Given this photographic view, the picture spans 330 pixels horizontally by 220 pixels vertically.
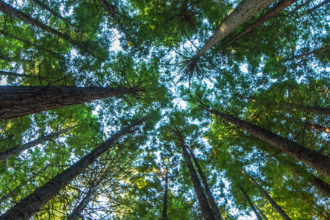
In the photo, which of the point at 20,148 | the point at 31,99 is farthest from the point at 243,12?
the point at 20,148

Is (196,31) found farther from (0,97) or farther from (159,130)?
(0,97)

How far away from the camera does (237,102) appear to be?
9266mm

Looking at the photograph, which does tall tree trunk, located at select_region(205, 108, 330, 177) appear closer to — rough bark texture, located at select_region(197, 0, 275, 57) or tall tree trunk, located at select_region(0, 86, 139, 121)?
rough bark texture, located at select_region(197, 0, 275, 57)

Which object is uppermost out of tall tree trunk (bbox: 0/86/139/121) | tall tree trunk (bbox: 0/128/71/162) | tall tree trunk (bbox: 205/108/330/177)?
tall tree trunk (bbox: 0/128/71/162)

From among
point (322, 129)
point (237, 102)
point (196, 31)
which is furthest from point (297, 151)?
point (196, 31)

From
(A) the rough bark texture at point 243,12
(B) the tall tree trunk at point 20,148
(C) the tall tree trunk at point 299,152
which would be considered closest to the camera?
(C) the tall tree trunk at point 299,152

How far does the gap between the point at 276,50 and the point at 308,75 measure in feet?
6.81

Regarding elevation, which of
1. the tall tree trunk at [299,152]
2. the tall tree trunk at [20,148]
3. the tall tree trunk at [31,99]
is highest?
the tall tree trunk at [20,148]

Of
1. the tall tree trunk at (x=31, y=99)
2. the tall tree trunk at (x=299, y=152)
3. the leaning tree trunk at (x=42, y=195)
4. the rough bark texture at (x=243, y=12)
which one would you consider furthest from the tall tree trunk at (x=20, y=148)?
the tall tree trunk at (x=299, y=152)

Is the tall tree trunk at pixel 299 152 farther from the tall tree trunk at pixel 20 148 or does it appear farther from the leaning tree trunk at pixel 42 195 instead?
the tall tree trunk at pixel 20 148

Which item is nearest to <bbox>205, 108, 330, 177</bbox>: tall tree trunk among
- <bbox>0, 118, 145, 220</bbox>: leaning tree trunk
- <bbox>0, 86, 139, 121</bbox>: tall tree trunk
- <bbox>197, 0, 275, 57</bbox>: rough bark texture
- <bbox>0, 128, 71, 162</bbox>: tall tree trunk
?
<bbox>197, 0, 275, 57</bbox>: rough bark texture

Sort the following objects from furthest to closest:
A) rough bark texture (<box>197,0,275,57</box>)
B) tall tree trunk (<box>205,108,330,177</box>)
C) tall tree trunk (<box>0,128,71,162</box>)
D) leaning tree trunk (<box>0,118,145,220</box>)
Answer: tall tree trunk (<box>0,128,71,162</box>), rough bark texture (<box>197,0,275,57</box>), tall tree trunk (<box>205,108,330,177</box>), leaning tree trunk (<box>0,118,145,220</box>)

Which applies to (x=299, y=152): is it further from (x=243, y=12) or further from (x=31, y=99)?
(x=31, y=99)

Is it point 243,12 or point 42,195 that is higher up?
point 243,12
